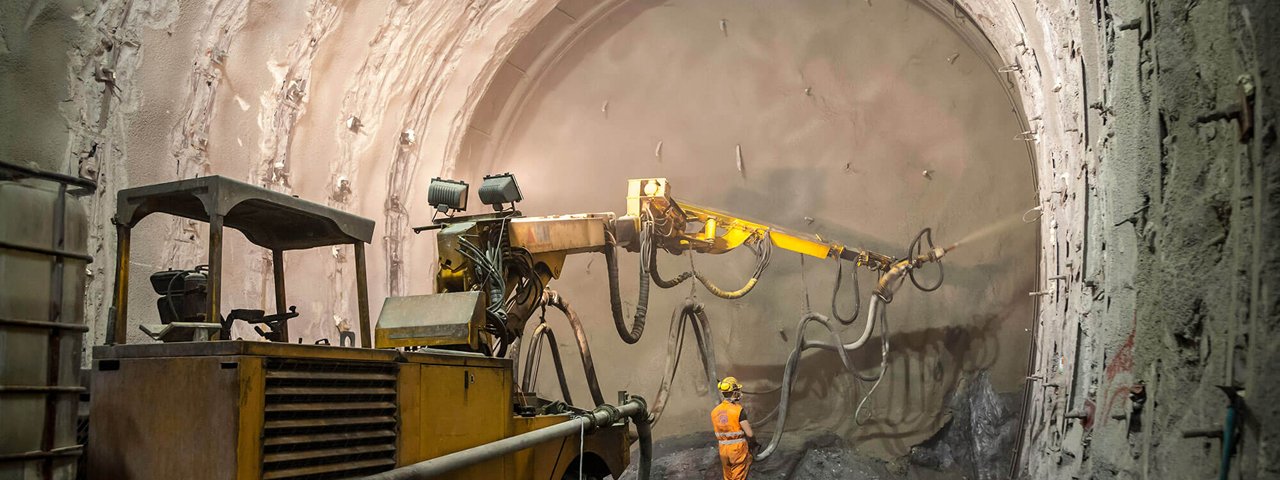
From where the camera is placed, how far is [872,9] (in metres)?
11.3

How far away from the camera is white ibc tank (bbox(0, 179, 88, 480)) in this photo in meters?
3.13

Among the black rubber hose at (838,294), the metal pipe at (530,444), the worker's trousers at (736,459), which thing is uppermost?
the black rubber hose at (838,294)

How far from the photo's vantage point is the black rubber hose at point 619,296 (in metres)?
7.79

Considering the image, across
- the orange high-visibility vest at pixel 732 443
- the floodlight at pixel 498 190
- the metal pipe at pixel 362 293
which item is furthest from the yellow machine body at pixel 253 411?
the orange high-visibility vest at pixel 732 443

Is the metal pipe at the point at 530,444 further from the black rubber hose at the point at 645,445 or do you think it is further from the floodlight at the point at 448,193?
the floodlight at the point at 448,193

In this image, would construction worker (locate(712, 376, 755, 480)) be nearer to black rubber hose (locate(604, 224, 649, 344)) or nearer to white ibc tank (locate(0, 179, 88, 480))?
black rubber hose (locate(604, 224, 649, 344))

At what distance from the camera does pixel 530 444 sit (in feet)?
16.4

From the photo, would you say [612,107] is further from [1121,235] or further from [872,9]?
[1121,235]

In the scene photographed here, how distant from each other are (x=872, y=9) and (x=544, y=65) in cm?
420

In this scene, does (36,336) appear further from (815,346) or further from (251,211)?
(815,346)

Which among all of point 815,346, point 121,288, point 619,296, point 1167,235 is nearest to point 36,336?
point 121,288

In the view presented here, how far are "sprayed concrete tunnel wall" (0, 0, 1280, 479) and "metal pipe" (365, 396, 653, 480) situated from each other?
2791 millimetres

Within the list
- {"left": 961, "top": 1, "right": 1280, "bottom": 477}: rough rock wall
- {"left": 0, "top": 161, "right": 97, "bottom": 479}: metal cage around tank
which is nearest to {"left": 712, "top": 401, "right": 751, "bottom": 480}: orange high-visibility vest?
{"left": 961, "top": 1, "right": 1280, "bottom": 477}: rough rock wall

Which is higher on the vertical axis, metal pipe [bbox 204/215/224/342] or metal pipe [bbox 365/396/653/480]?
metal pipe [bbox 204/215/224/342]
